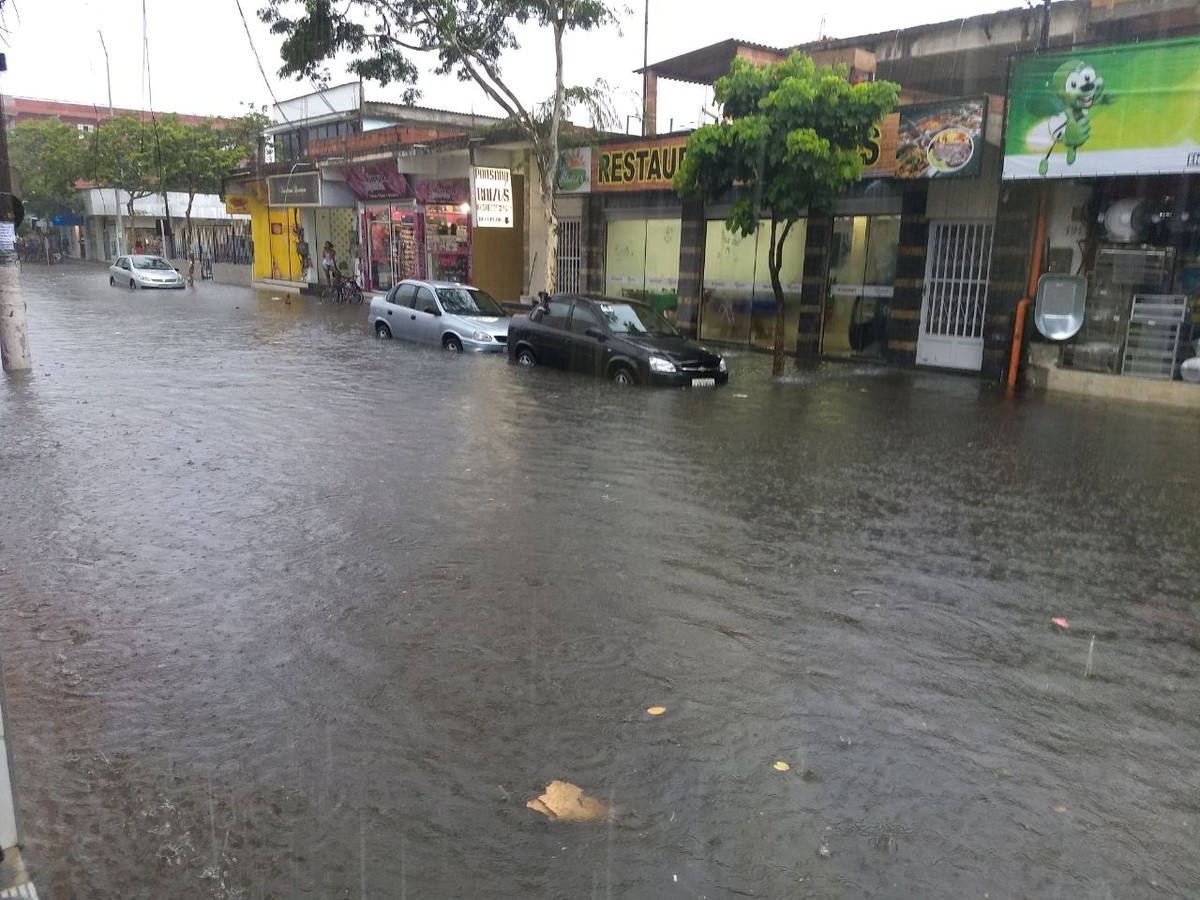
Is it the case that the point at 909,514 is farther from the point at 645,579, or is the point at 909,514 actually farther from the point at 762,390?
the point at 762,390

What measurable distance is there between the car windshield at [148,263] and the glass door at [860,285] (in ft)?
98.6

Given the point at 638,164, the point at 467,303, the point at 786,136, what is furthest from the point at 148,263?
the point at 786,136

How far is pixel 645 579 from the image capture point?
5844mm

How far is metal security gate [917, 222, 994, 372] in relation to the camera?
643 inches

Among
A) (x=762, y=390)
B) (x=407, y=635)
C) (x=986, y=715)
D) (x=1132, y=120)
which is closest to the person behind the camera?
(x=986, y=715)

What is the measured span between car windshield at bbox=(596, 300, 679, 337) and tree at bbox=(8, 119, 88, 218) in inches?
1907

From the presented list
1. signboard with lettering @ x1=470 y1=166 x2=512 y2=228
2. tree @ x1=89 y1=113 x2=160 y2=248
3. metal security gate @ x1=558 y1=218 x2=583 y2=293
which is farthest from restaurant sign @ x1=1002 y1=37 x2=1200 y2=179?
tree @ x1=89 y1=113 x2=160 y2=248

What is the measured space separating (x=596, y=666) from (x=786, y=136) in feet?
38.4

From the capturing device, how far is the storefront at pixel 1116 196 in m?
12.2

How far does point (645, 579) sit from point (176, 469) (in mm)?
4867

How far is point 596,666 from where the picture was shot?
4.61 meters

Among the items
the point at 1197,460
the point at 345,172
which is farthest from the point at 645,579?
the point at 345,172

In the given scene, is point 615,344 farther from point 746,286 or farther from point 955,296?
point 746,286

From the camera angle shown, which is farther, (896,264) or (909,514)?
(896,264)
